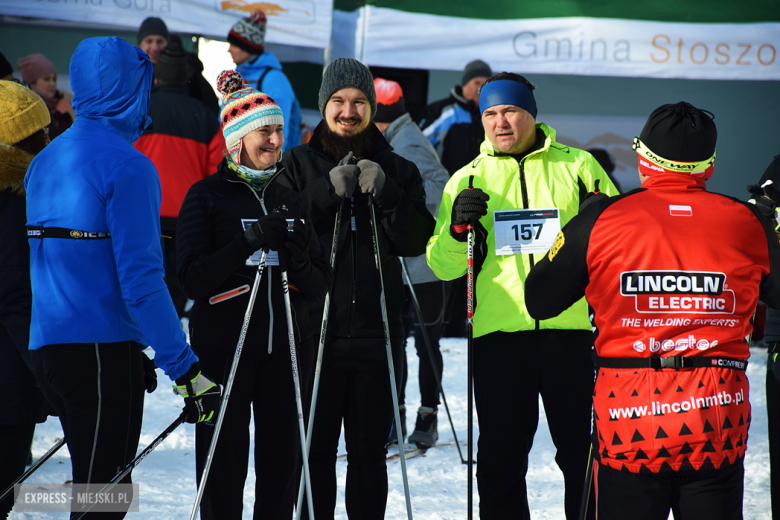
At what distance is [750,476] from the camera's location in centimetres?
470

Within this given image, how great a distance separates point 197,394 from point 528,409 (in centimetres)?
142

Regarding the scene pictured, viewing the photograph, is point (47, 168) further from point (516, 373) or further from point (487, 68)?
point (487, 68)

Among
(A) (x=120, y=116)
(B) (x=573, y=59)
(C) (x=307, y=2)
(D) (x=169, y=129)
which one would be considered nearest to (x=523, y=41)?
(B) (x=573, y=59)

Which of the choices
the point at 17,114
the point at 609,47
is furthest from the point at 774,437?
the point at 609,47

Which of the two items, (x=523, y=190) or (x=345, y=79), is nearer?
(x=523, y=190)

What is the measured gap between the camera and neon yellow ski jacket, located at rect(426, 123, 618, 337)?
3.28 m

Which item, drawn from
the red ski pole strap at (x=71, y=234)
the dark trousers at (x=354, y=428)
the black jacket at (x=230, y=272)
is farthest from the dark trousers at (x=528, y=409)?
the red ski pole strap at (x=71, y=234)

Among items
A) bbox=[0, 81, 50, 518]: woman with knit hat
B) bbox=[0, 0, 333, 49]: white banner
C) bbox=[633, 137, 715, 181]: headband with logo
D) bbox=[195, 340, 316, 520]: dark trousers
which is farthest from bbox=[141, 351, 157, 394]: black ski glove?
bbox=[0, 0, 333, 49]: white banner

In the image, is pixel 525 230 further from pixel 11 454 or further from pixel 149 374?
pixel 11 454

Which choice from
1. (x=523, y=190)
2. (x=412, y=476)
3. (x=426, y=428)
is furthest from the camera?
(x=426, y=428)

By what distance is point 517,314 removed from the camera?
325 centimetres

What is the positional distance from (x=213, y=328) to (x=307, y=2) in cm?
489

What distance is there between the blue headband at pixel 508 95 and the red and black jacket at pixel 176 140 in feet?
9.20

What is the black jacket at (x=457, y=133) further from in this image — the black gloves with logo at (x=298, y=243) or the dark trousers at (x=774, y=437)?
the black gloves with logo at (x=298, y=243)
